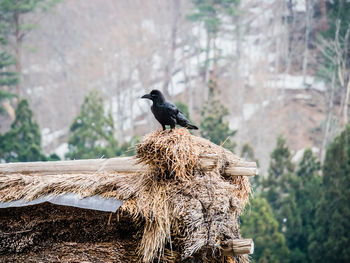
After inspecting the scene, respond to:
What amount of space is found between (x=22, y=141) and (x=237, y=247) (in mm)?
13184

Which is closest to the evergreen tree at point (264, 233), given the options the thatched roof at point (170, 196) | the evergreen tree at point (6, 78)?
the thatched roof at point (170, 196)

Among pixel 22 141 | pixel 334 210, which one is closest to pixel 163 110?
pixel 334 210

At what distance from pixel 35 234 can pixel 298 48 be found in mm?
17814

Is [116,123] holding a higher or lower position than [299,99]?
lower

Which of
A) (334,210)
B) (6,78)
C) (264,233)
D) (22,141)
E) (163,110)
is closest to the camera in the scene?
(163,110)

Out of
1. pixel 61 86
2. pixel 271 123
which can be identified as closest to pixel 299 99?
pixel 271 123

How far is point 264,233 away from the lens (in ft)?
37.6

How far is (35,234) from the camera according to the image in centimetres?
393

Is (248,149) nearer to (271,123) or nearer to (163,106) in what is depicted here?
(271,123)

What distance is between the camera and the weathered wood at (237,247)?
11.8 feet

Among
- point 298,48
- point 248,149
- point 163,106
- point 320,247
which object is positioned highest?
point 298,48

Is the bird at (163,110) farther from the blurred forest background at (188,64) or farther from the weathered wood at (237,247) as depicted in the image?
the blurred forest background at (188,64)

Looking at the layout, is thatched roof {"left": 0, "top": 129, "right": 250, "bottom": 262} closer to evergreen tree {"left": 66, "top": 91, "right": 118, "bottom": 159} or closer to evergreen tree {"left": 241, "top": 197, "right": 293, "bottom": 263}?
evergreen tree {"left": 241, "top": 197, "right": 293, "bottom": 263}

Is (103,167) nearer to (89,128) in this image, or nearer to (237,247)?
(237,247)
